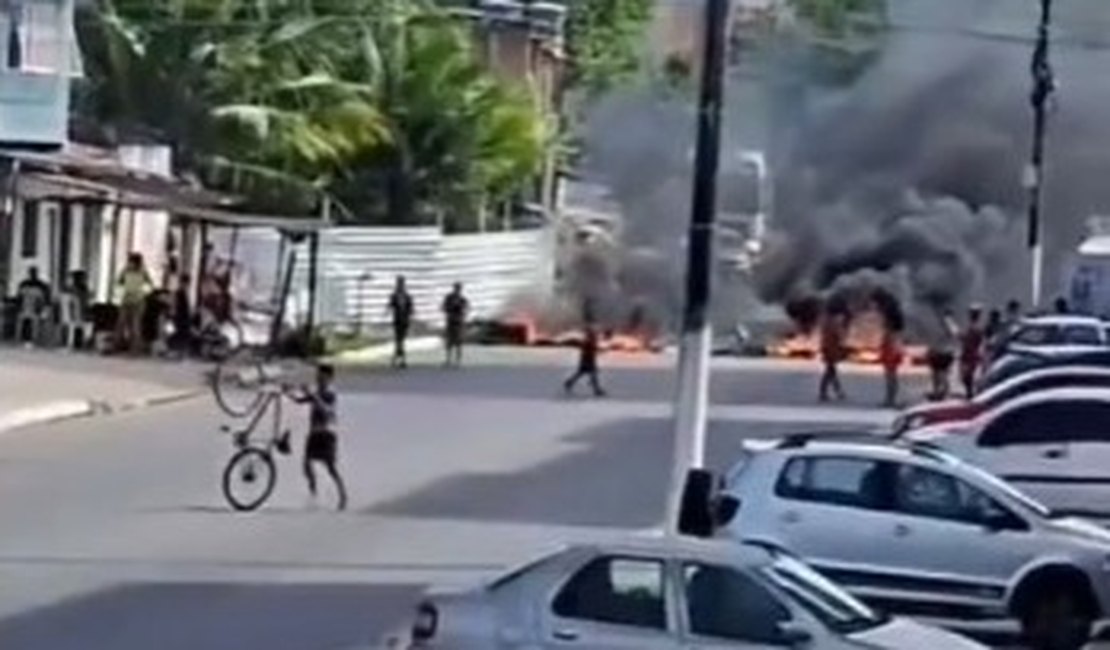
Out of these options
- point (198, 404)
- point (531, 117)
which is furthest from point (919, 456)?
point (531, 117)

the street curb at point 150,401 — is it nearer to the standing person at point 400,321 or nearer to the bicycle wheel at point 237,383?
the bicycle wheel at point 237,383

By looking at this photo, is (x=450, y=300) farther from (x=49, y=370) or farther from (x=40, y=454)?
(x=40, y=454)

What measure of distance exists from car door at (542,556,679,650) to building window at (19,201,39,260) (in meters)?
41.8

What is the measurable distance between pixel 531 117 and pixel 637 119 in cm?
835

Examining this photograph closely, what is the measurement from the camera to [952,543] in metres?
23.5

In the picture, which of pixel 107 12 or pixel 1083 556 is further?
pixel 107 12

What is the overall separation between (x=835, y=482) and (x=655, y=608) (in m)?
7.86

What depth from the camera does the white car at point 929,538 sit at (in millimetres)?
23312

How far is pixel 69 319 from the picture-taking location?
55500mm

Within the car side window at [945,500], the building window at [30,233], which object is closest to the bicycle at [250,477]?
the car side window at [945,500]

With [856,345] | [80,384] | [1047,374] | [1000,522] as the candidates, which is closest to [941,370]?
[80,384]

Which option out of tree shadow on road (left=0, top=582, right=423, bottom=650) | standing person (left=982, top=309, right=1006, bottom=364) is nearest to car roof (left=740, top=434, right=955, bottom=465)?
tree shadow on road (left=0, top=582, right=423, bottom=650)

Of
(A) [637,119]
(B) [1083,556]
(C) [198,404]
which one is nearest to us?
(B) [1083,556]

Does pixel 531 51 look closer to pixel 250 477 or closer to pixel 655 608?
pixel 250 477
